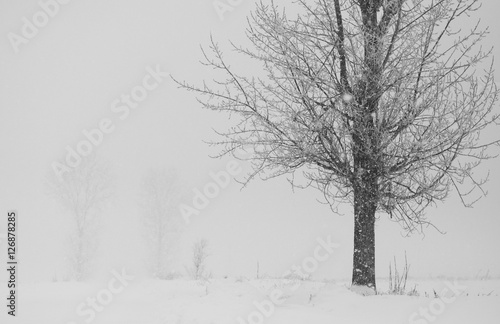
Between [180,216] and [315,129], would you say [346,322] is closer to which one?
[315,129]

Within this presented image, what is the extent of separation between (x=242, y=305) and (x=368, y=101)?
13.7 ft

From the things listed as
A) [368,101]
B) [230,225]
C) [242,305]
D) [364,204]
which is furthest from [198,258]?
[230,225]

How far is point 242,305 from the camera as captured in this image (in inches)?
258

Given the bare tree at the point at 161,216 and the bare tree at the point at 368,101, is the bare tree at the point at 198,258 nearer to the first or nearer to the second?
the bare tree at the point at 368,101

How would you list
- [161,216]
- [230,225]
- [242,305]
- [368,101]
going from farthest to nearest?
[230,225] < [161,216] < [368,101] < [242,305]

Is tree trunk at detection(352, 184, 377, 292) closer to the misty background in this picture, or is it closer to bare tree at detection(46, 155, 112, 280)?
the misty background

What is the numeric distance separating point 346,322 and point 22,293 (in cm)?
725

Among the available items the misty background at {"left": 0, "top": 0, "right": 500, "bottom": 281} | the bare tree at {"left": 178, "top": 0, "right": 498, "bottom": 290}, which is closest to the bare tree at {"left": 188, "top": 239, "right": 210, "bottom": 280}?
the misty background at {"left": 0, "top": 0, "right": 500, "bottom": 281}

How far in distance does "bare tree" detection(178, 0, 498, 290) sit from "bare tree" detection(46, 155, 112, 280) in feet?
81.2

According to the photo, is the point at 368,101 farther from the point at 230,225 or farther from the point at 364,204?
the point at 230,225

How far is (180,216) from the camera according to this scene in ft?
119

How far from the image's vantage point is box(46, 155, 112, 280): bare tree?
96.3ft

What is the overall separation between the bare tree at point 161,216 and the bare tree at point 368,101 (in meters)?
26.3

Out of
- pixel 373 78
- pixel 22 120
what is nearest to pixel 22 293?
pixel 373 78
